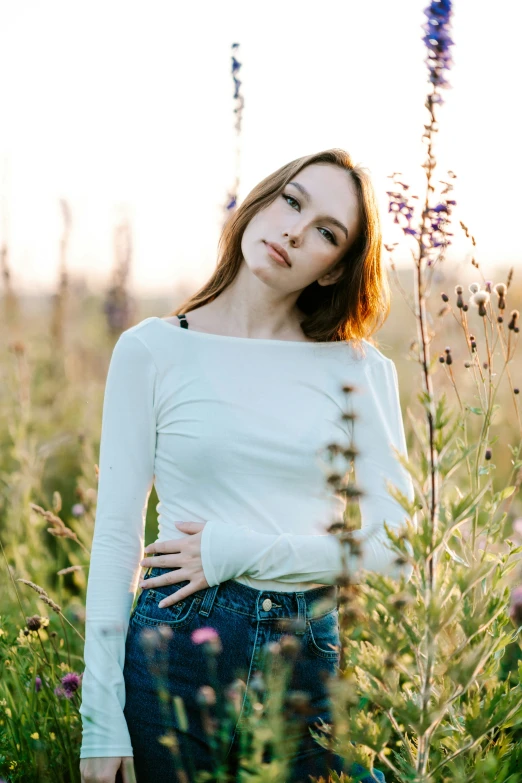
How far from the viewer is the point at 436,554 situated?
124 centimetres

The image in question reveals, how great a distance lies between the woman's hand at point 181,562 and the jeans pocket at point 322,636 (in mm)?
263

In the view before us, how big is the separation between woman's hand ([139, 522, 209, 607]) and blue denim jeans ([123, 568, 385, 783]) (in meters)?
0.03

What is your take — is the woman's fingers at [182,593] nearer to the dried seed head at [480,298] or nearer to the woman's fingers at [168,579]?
the woman's fingers at [168,579]

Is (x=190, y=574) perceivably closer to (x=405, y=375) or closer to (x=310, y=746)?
(x=310, y=746)

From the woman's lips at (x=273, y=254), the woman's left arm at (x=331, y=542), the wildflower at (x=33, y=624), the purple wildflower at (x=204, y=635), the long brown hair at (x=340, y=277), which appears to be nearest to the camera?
the purple wildflower at (x=204, y=635)

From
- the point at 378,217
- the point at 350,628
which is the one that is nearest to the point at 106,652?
the point at 350,628

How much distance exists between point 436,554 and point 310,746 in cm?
73

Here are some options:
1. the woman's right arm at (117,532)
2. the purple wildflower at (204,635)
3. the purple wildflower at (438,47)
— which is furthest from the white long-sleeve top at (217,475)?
the purple wildflower at (438,47)

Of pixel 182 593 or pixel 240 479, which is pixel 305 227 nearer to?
pixel 240 479

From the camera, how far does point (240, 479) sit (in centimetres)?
185

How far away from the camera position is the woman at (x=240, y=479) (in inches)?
67.9

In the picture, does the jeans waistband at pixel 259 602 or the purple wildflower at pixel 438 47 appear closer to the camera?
the purple wildflower at pixel 438 47

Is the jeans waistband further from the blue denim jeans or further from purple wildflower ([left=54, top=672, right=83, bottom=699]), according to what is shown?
purple wildflower ([left=54, top=672, right=83, bottom=699])

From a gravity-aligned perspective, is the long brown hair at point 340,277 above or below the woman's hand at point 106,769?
above
